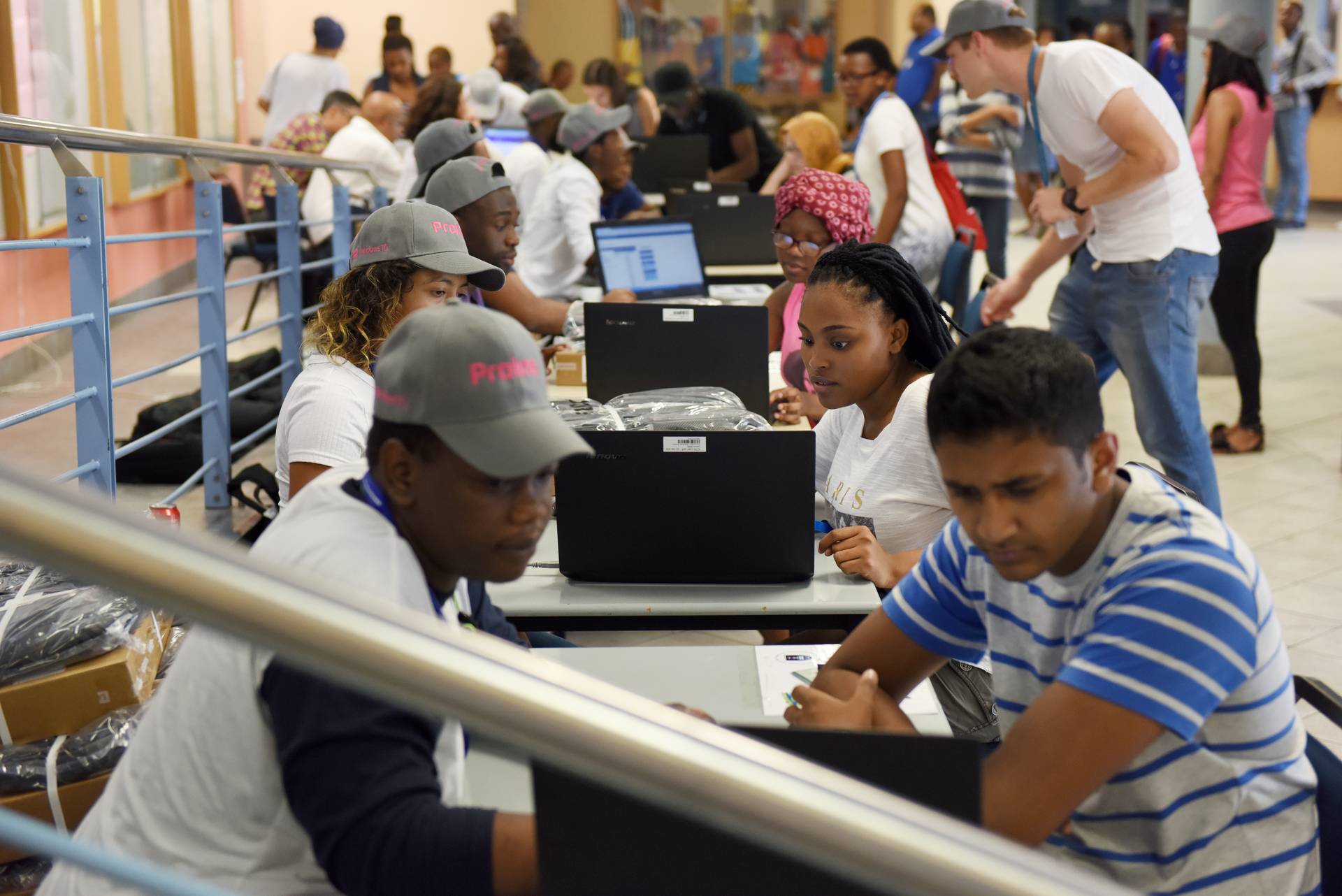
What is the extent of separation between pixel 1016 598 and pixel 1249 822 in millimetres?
324

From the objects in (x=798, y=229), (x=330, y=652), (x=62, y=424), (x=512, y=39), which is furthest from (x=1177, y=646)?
(x=512, y=39)

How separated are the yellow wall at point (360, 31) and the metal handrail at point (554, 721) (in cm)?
1160

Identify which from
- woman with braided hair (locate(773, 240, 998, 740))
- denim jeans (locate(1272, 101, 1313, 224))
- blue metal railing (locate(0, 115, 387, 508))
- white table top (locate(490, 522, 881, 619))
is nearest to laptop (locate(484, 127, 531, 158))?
blue metal railing (locate(0, 115, 387, 508))

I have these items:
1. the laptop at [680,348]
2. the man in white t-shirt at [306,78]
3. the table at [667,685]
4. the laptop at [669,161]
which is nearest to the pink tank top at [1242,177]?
the laptop at [680,348]

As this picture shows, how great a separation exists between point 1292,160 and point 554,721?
12306 mm

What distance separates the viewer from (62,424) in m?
5.43

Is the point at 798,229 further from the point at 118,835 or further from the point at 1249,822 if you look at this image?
the point at 118,835

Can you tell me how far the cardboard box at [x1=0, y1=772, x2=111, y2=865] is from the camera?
190 cm

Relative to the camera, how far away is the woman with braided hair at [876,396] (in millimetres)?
2254

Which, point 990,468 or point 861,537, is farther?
point 861,537

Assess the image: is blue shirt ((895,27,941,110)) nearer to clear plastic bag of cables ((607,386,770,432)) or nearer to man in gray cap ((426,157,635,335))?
man in gray cap ((426,157,635,335))

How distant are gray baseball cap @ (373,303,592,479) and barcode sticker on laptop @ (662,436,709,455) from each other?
0.74 meters

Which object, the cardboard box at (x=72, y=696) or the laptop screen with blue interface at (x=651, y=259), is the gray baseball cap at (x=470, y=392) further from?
the laptop screen with blue interface at (x=651, y=259)

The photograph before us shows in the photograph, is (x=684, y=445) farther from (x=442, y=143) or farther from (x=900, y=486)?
(x=442, y=143)
